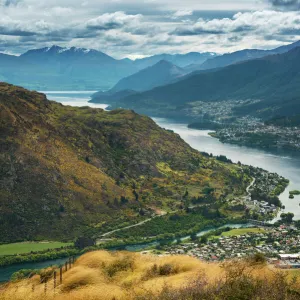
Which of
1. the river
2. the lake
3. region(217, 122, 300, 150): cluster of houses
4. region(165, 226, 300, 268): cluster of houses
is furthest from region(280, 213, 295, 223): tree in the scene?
region(217, 122, 300, 150): cluster of houses

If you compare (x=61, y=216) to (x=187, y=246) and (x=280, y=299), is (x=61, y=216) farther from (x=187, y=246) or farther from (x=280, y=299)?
(x=280, y=299)

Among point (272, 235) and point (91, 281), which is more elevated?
point (91, 281)

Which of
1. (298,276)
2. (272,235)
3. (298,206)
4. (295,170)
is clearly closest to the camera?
(298,276)

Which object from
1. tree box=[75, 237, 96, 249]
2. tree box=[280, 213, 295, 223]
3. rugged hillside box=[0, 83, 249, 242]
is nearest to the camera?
tree box=[75, 237, 96, 249]

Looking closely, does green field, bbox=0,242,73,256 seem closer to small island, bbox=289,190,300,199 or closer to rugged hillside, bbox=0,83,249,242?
rugged hillside, bbox=0,83,249,242

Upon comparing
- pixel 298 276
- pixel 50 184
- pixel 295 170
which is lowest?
pixel 295 170

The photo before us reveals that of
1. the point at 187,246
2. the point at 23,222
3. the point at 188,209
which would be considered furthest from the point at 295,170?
the point at 23,222

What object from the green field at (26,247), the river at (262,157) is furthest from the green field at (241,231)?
the green field at (26,247)
